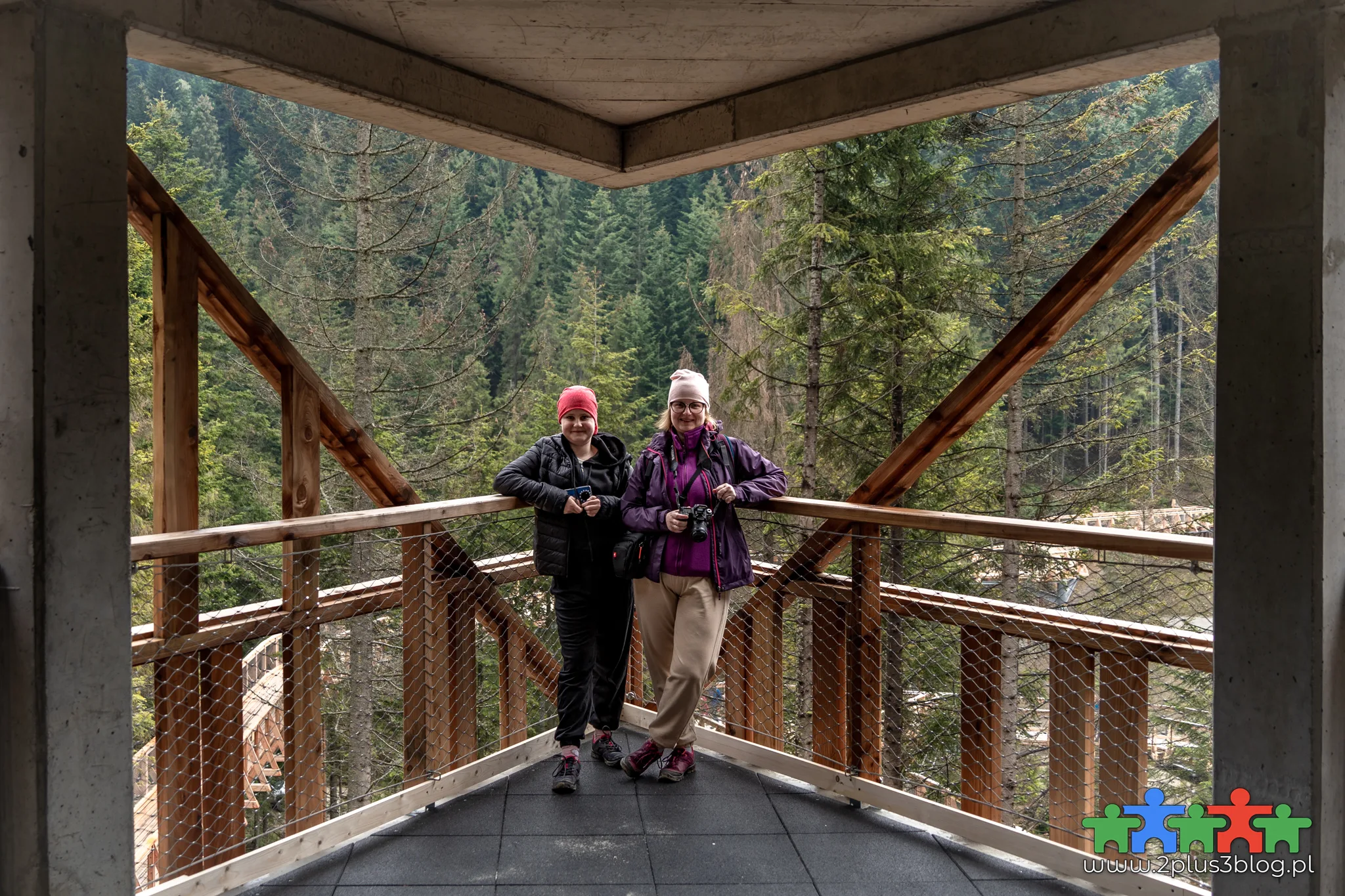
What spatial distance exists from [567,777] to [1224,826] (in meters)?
2.33

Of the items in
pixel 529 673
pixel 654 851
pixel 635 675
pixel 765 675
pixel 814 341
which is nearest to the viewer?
pixel 654 851

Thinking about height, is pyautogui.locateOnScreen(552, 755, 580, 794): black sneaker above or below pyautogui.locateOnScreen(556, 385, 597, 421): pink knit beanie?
below

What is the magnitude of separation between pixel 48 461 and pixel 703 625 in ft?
7.33

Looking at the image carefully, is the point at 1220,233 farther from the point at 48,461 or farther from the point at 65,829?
the point at 65,829

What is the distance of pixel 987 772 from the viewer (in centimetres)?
365

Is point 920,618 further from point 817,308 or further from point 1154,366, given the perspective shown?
point 1154,366

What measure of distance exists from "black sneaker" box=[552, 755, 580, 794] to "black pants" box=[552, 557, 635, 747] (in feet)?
0.22

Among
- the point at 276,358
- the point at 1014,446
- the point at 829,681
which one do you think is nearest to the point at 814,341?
the point at 1014,446

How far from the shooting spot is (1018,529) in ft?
10.5

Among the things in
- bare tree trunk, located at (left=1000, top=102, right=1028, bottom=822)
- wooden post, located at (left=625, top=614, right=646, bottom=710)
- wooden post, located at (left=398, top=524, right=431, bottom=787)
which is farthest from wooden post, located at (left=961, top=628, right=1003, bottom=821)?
bare tree trunk, located at (left=1000, top=102, right=1028, bottom=822)

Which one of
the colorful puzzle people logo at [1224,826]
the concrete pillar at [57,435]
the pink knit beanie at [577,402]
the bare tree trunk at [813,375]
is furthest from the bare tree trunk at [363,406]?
the colorful puzzle people logo at [1224,826]

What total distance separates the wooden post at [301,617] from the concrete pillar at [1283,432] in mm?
2832

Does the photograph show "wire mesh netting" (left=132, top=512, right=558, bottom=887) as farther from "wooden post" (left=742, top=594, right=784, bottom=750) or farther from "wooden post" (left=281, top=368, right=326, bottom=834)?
"wooden post" (left=742, top=594, right=784, bottom=750)

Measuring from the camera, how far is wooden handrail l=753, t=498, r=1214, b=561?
9.40 ft
